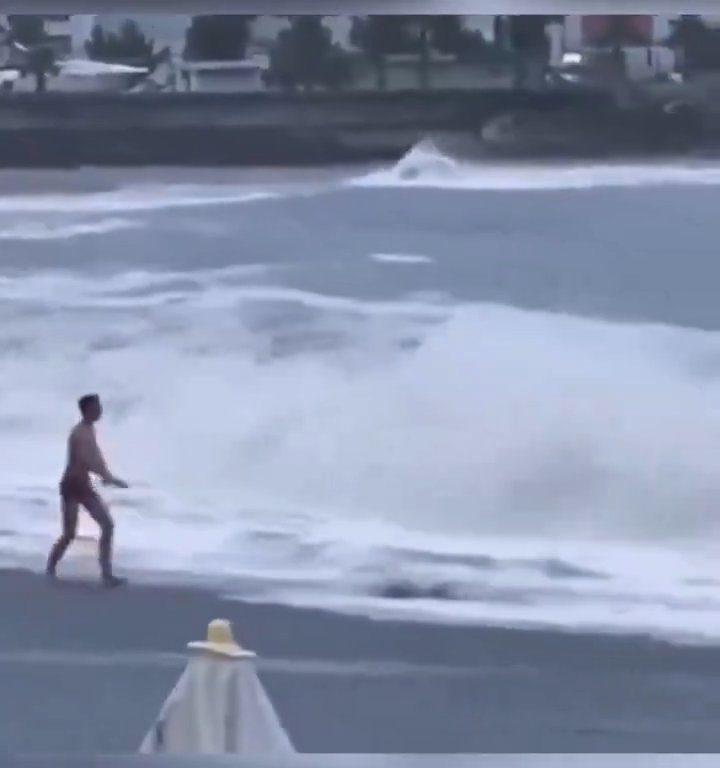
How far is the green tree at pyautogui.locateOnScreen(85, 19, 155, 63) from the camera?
7.12 ft

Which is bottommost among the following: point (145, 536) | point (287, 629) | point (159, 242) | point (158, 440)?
point (287, 629)

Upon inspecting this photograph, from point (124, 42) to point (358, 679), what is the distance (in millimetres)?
1129

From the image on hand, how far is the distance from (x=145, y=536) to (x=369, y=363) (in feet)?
1.54

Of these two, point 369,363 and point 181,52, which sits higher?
point 181,52

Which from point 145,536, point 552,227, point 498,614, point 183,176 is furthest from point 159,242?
point 498,614

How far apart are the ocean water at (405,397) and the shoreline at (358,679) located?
4cm

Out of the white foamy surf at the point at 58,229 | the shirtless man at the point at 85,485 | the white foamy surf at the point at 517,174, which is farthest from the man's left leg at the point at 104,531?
the white foamy surf at the point at 517,174

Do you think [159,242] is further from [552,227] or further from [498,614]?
[498,614]

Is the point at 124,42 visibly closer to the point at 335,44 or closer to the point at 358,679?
the point at 335,44

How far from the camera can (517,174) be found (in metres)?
2.20

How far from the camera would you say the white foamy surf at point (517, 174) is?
2.16m

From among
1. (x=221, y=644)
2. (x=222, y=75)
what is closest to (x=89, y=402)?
(x=221, y=644)

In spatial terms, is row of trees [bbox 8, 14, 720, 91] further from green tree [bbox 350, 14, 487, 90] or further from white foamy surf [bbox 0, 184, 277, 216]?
white foamy surf [bbox 0, 184, 277, 216]

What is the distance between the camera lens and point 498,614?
84.7 inches
